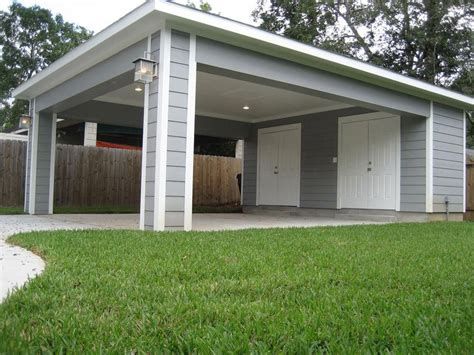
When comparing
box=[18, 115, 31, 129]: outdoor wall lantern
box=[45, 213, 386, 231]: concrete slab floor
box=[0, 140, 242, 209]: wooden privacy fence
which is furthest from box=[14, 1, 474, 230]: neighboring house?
box=[0, 140, 242, 209]: wooden privacy fence

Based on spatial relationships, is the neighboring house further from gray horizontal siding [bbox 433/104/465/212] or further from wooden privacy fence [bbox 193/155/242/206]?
wooden privacy fence [bbox 193/155/242/206]

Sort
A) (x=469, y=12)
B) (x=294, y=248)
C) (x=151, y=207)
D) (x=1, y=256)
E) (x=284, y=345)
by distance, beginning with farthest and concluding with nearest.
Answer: (x=469, y=12), (x=151, y=207), (x=294, y=248), (x=1, y=256), (x=284, y=345)

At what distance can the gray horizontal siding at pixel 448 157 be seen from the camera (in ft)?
28.6

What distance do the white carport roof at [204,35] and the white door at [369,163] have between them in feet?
3.69

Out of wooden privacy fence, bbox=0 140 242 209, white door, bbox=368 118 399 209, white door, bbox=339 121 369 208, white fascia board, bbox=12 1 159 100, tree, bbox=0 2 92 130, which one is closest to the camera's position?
white fascia board, bbox=12 1 159 100

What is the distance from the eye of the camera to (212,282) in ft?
8.70

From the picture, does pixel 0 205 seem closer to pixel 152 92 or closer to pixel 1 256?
pixel 152 92

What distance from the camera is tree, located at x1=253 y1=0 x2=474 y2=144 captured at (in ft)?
46.1

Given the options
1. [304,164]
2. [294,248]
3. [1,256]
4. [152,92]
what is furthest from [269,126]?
[1,256]

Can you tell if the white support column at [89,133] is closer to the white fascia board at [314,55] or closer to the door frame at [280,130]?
the door frame at [280,130]

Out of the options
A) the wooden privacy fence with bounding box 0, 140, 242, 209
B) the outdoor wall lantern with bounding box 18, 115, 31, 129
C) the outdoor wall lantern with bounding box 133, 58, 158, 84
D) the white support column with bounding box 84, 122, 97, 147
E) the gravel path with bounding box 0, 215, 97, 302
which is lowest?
the gravel path with bounding box 0, 215, 97, 302

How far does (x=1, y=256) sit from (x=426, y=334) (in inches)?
122

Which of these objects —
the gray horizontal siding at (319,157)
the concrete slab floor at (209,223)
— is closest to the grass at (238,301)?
the concrete slab floor at (209,223)

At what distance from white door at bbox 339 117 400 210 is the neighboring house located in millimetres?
22
